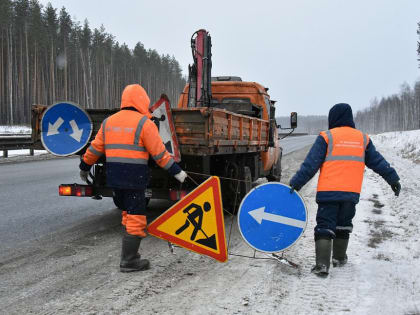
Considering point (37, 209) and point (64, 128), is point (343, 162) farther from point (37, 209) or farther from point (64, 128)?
point (37, 209)

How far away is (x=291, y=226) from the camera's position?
13.4 feet

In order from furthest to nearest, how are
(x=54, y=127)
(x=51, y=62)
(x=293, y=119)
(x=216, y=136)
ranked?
1. (x=51, y=62)
2. (x=293, y=119)
3. (x=54, y=127)
4. (x=216, y=136)

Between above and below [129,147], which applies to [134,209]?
below

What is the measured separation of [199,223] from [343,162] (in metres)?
1.58

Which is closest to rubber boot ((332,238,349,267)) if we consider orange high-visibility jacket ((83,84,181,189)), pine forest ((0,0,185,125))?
orange high-visibility jacket ((83,84,181,189))

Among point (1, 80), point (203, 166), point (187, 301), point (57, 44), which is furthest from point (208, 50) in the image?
point (57, 44)

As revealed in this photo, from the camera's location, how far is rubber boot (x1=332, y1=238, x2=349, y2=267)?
162 inches

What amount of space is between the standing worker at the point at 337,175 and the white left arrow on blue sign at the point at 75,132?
298 centimetres

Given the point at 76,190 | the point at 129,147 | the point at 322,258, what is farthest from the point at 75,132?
the point at 322,258

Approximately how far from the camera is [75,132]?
211 inches

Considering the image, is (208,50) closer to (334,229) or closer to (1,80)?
(334,229)

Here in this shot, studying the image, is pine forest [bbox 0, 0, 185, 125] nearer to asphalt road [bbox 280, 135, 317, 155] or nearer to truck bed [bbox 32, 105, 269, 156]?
asphalt road [bbox 280, 135, 317, 155]

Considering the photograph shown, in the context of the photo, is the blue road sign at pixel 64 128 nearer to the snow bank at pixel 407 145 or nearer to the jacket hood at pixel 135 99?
the jacket hood at pixel 135 99

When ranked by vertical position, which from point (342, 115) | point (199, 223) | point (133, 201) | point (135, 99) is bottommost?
point (199, 223)
